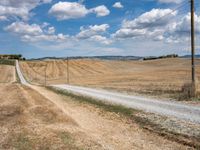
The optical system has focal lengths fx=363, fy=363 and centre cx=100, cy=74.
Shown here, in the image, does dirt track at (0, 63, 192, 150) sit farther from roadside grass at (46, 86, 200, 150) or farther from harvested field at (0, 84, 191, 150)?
roadside grass at (46, 86, 200, 150)

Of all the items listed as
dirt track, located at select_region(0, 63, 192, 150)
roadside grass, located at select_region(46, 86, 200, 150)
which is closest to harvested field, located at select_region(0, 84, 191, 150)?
dirt track, located at select_region(0, 63, 192, 150)

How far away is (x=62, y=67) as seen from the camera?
109m

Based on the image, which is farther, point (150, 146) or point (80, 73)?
point (80, 73)

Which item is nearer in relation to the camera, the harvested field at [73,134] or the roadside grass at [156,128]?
the harvested field at [73,134]

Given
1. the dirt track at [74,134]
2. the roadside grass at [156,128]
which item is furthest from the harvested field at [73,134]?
the roadside grass at [156,128]

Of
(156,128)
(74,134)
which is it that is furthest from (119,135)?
(156,128)

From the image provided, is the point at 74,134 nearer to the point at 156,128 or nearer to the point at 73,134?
the point at 73,134

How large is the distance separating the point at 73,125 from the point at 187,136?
4.68m

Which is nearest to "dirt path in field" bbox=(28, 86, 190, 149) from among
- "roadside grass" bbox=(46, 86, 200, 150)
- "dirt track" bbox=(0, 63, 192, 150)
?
"dirt track" bbox=(0, 63, 192, 150)

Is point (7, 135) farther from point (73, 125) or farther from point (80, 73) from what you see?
point (80, 73)

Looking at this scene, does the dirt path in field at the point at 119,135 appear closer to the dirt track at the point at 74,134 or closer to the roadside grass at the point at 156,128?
the dirt track at the point at 74,134

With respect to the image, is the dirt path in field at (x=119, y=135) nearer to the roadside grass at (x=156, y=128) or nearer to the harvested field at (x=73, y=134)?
the harvested field at (x=73, y=134)

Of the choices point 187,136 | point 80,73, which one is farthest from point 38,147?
point 80,73

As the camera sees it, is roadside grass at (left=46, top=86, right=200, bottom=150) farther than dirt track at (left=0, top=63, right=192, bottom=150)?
Yes
